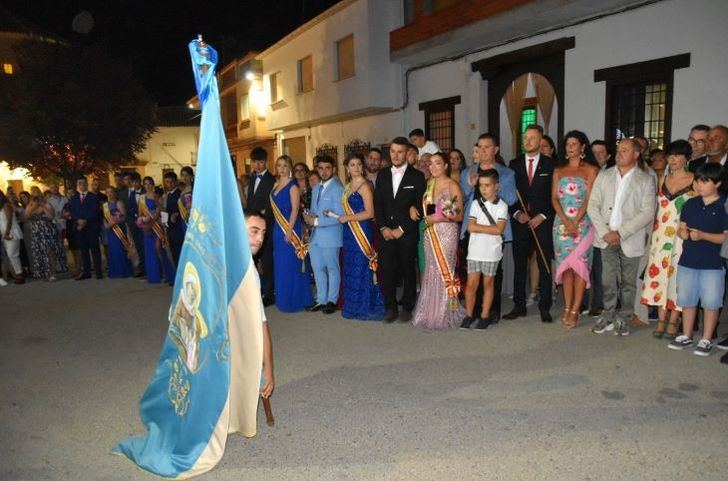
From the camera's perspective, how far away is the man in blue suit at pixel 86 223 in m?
9.79

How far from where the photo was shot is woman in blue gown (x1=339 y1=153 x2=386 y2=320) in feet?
20.3

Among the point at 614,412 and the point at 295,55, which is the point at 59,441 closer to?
the point at 614,412

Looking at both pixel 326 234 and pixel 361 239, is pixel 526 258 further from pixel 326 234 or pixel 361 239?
pixel 326 234

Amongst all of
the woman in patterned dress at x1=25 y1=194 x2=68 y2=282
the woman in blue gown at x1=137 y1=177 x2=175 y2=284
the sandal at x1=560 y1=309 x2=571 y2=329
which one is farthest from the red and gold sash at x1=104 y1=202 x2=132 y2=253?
the sandal at x1=560 y1=309 x2=571 y2=329

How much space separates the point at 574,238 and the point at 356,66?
420 inches

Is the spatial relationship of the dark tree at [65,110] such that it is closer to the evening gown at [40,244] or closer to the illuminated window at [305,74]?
the illuminated window at [305,74]

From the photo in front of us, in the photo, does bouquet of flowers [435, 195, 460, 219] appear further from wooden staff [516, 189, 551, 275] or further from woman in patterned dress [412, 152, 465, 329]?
wooden staff [516, 189, 551, 275]

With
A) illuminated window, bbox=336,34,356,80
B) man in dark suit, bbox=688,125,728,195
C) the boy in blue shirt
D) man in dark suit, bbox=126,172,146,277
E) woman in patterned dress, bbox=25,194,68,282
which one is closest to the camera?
the boy in blue shirt

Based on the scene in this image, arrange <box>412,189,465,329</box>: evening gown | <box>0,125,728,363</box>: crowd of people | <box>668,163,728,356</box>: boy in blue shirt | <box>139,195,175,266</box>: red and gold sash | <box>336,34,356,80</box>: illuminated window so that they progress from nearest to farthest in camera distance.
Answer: <box>668,163,728,356</box>: boy in blue shirt
<box>0,125,728,363</box>: crowd of people
<box>412,189,465,329</box>: evening gown
<box>139,195,175,266</box>: red and gold sash
<box>336,34,356,80</box>: illuminated window

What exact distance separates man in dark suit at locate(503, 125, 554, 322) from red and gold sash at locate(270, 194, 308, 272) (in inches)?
98.5

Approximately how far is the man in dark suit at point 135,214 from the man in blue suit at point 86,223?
0.62 m

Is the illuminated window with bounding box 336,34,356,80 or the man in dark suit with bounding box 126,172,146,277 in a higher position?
the illuminated window with bounding box 336,34,356,80

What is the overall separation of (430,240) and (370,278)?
0.93m

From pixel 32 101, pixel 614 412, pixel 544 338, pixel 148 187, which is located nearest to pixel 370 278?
pixel 544 338
